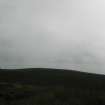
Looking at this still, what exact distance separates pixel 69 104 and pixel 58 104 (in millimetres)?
2144

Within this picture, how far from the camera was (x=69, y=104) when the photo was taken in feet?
120

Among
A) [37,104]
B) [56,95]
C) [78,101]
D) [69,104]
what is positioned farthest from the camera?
[56,95]

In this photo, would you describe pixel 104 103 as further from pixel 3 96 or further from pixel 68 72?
pixel 68 72

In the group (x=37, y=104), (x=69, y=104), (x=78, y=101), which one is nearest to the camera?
(x=37, y=104)

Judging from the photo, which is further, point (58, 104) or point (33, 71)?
point (33, 71)

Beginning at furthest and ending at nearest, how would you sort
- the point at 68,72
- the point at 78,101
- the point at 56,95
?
the point at 68,72, the point at 56,95, the point at 78,101

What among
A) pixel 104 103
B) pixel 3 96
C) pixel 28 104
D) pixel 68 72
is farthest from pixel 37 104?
pixel 68 72

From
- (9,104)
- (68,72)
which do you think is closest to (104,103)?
(9,104)

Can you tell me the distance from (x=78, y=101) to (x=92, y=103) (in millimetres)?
2233

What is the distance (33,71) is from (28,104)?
113 metres

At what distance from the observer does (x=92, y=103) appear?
3809 cm

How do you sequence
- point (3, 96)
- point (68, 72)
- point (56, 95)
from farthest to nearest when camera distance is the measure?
point (68, 72) → point (3, 96) → point (56, 95)

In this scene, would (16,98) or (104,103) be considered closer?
(104,103)

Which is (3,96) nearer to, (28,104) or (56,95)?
(56,95)
